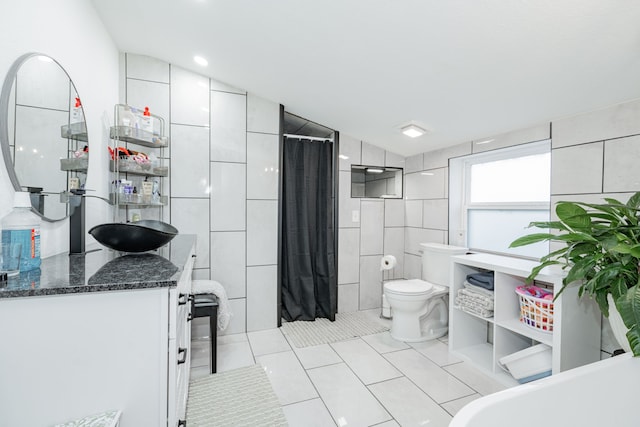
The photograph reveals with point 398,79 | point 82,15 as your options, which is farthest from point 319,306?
point 82,15

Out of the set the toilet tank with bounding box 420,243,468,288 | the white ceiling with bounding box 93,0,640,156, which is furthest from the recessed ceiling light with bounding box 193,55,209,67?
the toilet tank with bounding box 420,243,468,288

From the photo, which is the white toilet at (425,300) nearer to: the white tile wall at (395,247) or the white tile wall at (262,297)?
the white tile wall at (395,247)

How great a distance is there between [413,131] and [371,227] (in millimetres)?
1232

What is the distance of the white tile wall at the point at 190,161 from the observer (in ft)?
8.55

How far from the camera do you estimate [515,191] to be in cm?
255

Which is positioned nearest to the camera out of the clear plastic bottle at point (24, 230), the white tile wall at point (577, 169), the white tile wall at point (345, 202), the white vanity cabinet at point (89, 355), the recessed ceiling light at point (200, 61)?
the white vanity cabinet at point (89, 355)

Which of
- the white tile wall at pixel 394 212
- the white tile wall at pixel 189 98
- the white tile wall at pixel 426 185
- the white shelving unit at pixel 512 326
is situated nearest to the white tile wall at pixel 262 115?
the white tile wall at pixel 189 98

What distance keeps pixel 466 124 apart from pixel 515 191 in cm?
73

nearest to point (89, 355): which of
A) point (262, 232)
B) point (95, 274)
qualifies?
point (95, 274)

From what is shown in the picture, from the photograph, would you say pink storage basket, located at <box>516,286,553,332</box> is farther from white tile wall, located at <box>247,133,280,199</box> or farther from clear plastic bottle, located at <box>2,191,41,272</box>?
clear plastic bottle, located at <box>2,191,41,272</box>

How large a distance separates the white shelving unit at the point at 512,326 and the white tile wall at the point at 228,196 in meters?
A: 1.99

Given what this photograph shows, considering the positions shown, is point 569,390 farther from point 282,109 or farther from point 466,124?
point 282,109

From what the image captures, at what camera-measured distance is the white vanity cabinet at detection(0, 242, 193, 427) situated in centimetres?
90

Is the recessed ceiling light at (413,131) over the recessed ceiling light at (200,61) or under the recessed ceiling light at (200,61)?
under
